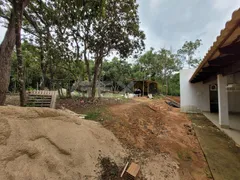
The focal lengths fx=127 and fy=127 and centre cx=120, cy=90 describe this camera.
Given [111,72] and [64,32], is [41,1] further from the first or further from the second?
[111,72]

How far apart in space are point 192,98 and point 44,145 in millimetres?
9068

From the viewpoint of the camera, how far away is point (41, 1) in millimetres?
5656

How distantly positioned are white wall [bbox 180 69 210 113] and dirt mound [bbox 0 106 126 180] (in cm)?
740

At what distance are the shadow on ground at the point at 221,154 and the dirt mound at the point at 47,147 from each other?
196 centimetres

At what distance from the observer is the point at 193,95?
873 cm

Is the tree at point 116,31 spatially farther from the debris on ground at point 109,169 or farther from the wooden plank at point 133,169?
the wooden plank at point 133,169

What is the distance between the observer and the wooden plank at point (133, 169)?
2.30m

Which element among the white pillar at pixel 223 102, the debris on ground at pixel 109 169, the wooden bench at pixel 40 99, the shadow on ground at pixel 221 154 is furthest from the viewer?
the white pillar at pixel 223 102

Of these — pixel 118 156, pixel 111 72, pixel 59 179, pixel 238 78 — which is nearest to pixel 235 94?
pixel 238 78

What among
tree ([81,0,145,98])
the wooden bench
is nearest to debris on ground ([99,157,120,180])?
the wooden bench

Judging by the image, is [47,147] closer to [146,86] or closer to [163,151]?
[163,151]

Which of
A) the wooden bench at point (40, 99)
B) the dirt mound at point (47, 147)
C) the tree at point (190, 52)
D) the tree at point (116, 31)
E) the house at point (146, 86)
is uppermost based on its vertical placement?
the tree at point (190, 52)

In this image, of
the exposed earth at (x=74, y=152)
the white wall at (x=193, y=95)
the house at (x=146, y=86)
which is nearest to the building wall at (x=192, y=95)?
the white wall at (x=193, y=95)

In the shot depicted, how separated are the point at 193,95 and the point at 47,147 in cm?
912
